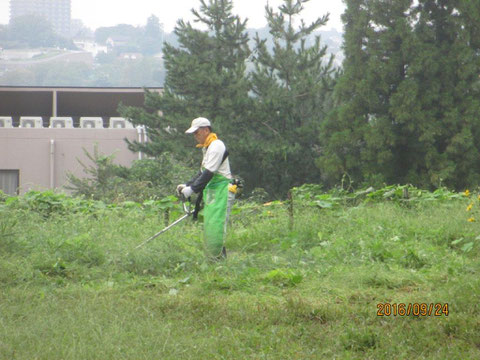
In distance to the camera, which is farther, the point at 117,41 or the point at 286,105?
the point at 117,41

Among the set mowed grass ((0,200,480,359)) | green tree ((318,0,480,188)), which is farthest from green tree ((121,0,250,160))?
mowed grass ((0,200,480,359))

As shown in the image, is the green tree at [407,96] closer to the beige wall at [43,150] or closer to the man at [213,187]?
the beige wall at [43,150]

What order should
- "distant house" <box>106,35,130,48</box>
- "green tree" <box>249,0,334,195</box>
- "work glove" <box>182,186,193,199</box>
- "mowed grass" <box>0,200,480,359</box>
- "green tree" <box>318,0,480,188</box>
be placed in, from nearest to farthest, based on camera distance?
"mowed grass" <box>0,200,480,359</box> < "work glove" <box>182,186,193,199</box> < "green tree" <box>318,0,480,188</box> < "green tree" <box>249,0,334,195</box> < "distant house" <box>106,35,130,48</box>

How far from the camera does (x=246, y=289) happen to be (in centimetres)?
600

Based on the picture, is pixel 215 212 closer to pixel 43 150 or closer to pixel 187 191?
pixel 187 191

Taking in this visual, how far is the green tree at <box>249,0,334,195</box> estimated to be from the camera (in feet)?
76.1

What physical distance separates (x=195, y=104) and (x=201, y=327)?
1986 cm

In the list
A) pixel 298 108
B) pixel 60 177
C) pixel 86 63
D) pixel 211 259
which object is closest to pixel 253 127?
pixel 298 108

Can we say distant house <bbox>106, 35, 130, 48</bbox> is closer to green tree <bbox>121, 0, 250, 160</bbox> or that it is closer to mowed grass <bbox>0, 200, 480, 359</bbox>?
green tree <bbox>121, 0, 250, 160</bbox>

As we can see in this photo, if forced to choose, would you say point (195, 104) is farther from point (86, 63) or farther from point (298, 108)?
point (86, 63)

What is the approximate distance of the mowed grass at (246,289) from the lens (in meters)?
4.52

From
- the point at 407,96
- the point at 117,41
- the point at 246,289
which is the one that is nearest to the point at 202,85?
the point at 407,96

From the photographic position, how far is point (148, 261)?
690 cm

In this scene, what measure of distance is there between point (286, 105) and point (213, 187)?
55.6 ft
